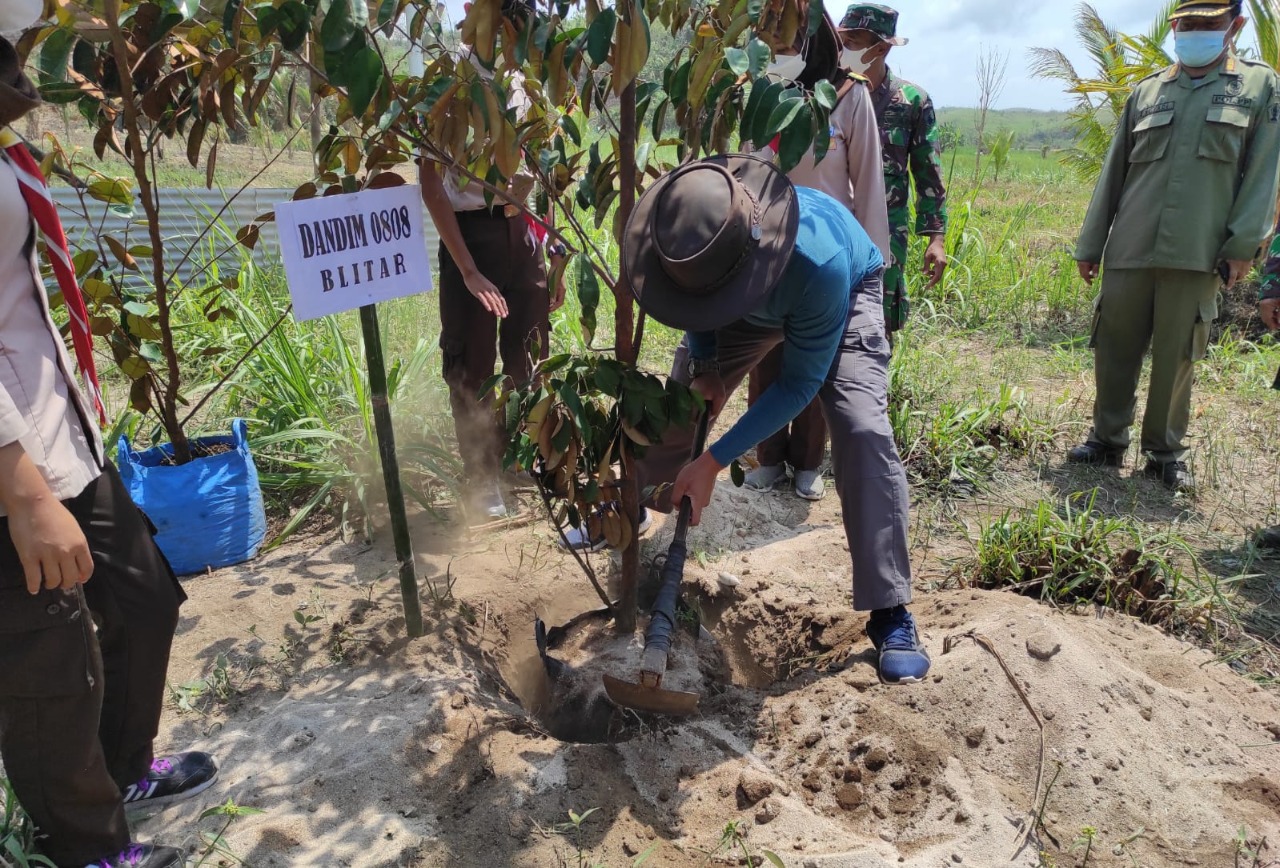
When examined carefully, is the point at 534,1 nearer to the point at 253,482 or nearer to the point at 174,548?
the point at 253,482

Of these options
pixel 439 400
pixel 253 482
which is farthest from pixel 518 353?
pixel 253 482

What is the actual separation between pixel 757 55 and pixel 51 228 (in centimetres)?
135

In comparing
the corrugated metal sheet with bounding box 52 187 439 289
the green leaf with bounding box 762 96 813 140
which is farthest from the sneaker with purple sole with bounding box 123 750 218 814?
the corrugated metal sheet with bounding box 52 187 439 289

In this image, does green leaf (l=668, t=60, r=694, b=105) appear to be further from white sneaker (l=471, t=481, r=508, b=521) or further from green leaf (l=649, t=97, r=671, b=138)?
white sneaker (l=471, t=481, r=508, b=521)

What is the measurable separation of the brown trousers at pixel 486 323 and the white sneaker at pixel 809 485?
116 cm

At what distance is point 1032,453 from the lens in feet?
12.8

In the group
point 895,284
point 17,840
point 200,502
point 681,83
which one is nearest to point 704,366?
point 681,83

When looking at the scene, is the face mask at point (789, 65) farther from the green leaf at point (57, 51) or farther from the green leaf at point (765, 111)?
the green leaf at point (57, 51)

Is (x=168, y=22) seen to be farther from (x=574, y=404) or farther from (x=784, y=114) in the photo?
(x=784, y=114)

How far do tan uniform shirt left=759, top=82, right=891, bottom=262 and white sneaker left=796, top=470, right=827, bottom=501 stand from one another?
964mm

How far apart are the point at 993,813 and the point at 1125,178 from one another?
9.56 feet

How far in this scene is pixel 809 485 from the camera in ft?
12.0

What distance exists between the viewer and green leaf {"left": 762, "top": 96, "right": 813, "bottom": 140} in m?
1.84

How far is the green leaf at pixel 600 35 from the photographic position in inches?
69.1
